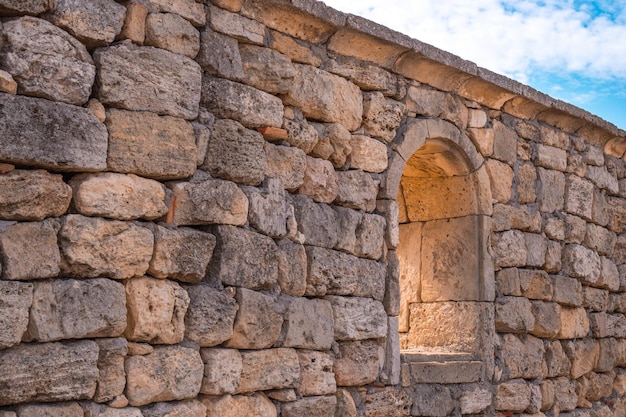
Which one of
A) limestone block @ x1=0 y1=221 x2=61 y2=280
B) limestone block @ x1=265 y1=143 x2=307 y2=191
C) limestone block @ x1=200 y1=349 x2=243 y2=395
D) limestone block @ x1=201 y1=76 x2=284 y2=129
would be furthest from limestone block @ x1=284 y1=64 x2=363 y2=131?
limestone block @ x1=0 y1=221 x2=61 y2=280

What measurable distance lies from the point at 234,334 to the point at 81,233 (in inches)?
39.5

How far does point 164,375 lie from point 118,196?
0.86m

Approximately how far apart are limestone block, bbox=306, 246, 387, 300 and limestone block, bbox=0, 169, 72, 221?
5.27ft

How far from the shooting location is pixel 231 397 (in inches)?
163

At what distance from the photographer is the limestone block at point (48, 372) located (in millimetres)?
3295

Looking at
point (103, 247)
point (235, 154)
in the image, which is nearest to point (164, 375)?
point (103, 247)

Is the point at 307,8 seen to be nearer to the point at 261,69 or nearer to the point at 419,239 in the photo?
the point at 261,69

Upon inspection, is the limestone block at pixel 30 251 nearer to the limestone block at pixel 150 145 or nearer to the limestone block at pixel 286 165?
the limestone block at pixel 150 145

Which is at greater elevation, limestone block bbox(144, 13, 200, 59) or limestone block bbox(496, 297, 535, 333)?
limestone block bbox(144, 13, 200, 59)

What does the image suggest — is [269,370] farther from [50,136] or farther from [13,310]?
[50,136]

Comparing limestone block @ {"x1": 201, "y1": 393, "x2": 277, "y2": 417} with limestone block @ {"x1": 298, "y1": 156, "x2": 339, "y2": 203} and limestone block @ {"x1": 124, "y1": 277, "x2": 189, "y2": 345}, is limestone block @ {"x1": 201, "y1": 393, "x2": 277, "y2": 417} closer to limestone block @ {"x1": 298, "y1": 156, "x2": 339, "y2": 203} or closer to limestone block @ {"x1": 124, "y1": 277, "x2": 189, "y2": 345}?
limestone block @ {"x1": 124, "y1": 277, "x2": 189, "y2": 345}

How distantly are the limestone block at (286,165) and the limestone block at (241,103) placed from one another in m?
0.15

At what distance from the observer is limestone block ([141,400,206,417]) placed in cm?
379

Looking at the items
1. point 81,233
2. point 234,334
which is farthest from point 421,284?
point 81,233
